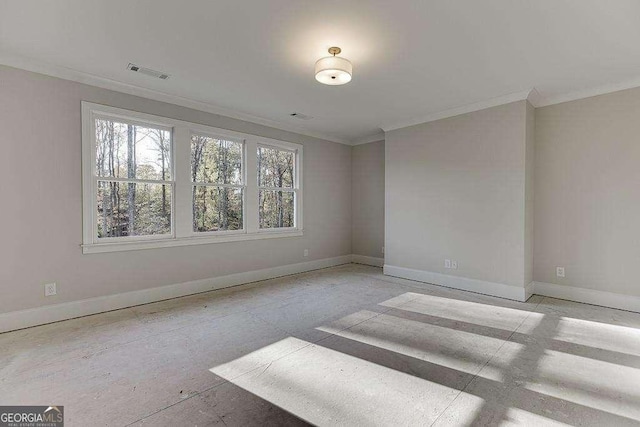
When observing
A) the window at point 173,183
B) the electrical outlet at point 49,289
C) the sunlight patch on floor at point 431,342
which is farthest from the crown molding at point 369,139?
the electrical outlet at point 49,289

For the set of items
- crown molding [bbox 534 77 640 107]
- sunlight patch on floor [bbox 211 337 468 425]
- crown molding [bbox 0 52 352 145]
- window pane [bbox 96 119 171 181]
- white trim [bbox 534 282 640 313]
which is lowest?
sunlight patch on floor [bbox 211 337 468 425]

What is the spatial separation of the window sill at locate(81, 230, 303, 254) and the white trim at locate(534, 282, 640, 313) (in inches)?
153

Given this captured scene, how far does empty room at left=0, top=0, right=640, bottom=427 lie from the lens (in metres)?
2.13

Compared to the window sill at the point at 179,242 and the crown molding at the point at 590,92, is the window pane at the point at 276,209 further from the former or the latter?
the crown molding at the point at 590,92

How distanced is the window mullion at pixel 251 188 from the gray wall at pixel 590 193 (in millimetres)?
4156

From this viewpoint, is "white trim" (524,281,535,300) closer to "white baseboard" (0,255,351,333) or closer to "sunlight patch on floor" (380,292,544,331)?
"sunlight patch on floor" (380,292,544,331)

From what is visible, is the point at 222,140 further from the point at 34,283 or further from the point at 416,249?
the point at 416,249

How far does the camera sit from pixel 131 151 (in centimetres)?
387

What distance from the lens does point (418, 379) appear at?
86.4 inches

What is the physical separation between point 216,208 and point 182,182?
647 mm

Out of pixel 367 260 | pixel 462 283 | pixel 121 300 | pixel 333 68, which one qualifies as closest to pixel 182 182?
pixel 121 300

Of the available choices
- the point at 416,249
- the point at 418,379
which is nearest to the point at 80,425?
the point at 418,379

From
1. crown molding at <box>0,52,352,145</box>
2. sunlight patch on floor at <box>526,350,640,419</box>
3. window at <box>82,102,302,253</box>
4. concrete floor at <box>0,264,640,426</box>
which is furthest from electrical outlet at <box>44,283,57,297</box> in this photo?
sunlight patch on floor at <box>526,350,640,419</box>

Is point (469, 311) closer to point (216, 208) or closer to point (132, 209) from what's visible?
point (216, 208)
